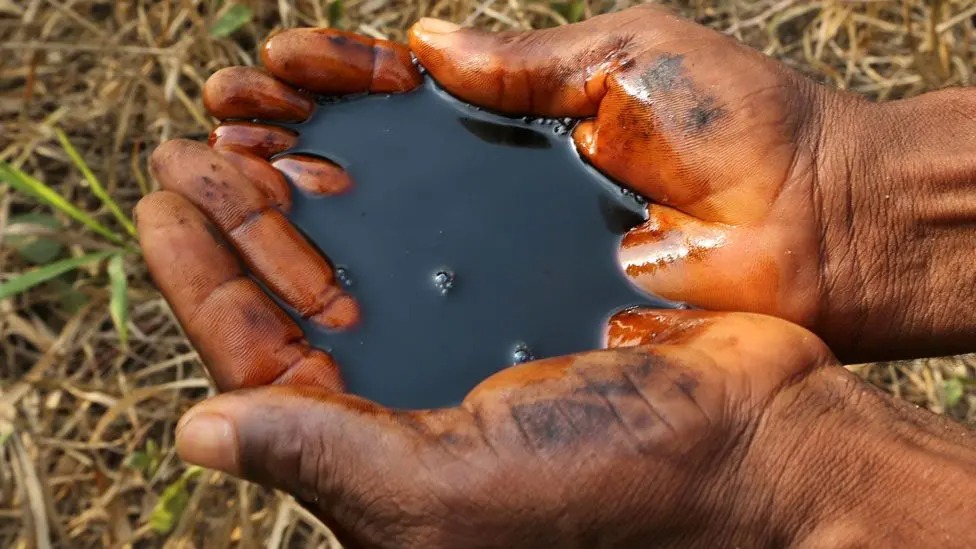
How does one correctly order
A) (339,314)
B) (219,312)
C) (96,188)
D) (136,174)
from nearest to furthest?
(219,312)
(339,314)
(96,188)
(136,174)

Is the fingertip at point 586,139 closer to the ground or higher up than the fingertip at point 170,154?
closer to the ground

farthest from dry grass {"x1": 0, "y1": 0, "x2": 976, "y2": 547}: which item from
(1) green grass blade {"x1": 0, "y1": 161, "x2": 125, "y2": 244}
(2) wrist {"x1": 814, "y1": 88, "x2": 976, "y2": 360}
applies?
(2) wrist {"x1": 814, "y1": 88, "x2": 976, "y2": 360}

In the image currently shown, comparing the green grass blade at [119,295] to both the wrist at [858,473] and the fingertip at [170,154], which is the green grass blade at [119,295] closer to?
the fingertip at [170,154]

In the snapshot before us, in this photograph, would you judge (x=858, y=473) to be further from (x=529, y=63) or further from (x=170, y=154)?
→ (x=170, y=154)

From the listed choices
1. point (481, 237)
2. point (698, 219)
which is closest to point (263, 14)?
point (481, 237)

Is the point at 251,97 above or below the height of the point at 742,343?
above

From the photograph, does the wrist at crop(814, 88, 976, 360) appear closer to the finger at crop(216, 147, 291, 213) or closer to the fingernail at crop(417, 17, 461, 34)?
Answer: the fingernail at crop(417, 17, 461, 34)

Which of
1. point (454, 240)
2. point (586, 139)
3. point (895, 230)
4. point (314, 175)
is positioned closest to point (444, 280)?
point (454, 240)

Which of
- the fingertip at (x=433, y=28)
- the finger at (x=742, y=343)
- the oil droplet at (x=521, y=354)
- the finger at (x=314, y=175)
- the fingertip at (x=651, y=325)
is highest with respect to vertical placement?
the fingertip at (x=433, y=28)

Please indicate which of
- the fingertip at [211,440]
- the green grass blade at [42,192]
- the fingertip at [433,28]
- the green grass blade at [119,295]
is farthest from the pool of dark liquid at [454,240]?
the green grass blade at [42,192]
